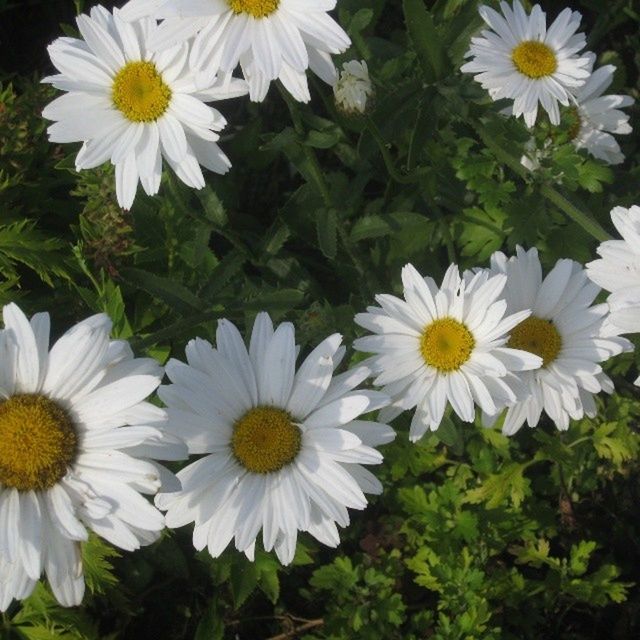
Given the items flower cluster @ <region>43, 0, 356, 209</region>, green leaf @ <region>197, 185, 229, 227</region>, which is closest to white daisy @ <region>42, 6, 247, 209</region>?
flower cluster @ <region>43, 0, 356, 209</region>

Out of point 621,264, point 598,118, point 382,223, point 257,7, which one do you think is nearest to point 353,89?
point 257,7

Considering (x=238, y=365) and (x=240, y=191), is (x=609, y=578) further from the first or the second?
(x=240, y=191)

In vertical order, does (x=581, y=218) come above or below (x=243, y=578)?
above

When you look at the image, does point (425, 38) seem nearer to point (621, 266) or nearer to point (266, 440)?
point (621, 266)

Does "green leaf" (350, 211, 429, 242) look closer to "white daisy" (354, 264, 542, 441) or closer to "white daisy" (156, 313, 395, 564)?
"white daisy" (354, 264, 542, 441)

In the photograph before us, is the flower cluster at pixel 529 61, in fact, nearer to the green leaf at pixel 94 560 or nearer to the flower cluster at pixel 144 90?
the flower cluster at pixel 144 90

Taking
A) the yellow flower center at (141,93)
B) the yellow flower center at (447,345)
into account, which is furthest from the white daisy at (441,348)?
the yellow flower center at (141,93)
